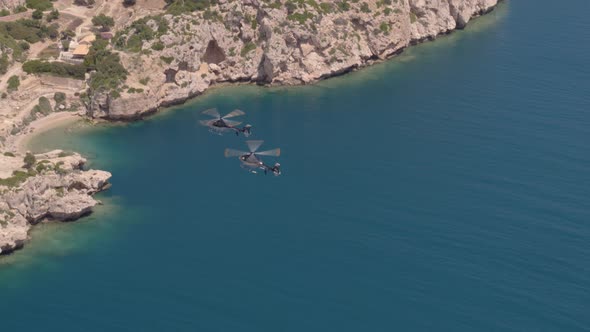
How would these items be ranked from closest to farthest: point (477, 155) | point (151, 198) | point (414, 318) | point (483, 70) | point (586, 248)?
point (414, 318), point (586, 248), point (151, 198), point (477, 155), point (483, 70)

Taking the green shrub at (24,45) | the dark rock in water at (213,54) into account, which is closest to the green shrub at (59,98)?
the green shrub at (24,45)

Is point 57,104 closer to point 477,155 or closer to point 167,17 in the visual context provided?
point 167,17

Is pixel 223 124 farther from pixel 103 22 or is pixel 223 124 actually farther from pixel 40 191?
pixel 103 22

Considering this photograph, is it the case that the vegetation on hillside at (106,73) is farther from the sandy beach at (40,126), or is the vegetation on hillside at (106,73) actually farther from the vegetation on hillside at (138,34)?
the sandy beach at (40,126)

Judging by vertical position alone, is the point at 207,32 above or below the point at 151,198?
above

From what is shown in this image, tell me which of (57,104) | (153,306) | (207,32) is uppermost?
(207,32)

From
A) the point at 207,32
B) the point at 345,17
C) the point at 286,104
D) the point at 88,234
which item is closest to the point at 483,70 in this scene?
the point at 345,17

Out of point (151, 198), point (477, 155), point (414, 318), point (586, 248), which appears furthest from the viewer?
point (477, 155)
